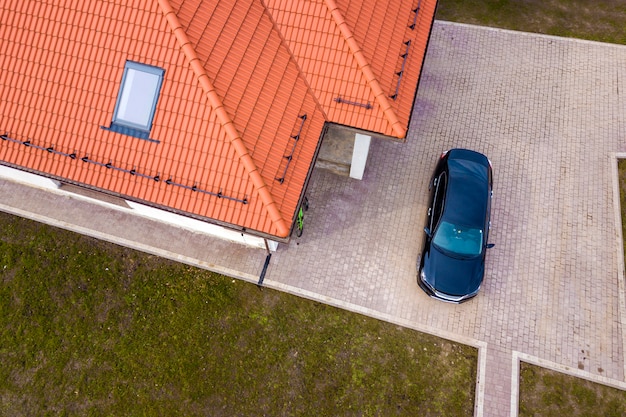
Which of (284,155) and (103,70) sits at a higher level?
(103,70)

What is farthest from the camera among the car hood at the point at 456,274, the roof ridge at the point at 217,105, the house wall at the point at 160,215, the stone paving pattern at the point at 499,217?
the house wall at the point at 160,215

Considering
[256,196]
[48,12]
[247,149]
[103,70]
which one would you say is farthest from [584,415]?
[48,12]

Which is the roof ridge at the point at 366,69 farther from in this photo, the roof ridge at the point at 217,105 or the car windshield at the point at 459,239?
the roof ridge at the point at 217,105

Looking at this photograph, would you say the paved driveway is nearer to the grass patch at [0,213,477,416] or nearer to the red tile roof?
the grass patch at [0,213,477,416]

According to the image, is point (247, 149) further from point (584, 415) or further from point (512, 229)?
point (584, 415)

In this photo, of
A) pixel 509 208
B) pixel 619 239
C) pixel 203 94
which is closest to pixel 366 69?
pixel 203 94

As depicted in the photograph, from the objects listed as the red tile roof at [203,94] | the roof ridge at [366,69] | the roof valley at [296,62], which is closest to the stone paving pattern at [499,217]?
the red tile roof at [203,94]
